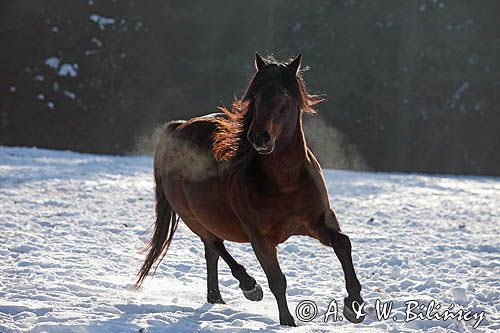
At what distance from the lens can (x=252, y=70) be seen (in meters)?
27.7

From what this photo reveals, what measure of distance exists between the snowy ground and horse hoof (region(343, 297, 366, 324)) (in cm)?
7

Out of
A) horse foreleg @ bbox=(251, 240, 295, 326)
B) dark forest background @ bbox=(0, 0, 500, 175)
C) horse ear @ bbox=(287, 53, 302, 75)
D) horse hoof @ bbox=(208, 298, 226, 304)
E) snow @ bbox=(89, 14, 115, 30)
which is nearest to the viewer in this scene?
horse ear @ bbox=(287, 53, 302, 75)

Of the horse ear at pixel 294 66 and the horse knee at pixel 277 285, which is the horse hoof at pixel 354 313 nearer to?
the horse knee at pixel 277 285

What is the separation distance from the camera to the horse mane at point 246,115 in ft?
14.8

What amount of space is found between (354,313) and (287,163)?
1.13 meters

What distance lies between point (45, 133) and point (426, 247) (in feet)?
66.3

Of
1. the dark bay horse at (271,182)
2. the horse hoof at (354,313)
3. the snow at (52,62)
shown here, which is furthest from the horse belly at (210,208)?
the snow at (52,62)

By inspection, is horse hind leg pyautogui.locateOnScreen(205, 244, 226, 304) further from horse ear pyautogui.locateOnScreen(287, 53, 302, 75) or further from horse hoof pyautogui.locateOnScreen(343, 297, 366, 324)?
horse ear pyautogui.locateOnScreen(287, 53, 302, 75)

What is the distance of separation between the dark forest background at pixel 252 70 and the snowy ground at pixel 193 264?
1216 cm

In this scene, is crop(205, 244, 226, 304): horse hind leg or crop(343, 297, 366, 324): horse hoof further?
crop(205, 244, 226, 304): horse hind leg

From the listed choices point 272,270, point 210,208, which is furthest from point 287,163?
point 210,208

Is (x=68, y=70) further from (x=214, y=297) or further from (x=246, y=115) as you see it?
(x=246, y=115)

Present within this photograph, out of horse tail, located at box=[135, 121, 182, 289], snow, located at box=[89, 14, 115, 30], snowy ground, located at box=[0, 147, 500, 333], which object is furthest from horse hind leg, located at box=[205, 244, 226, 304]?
snow, located at box=[89, 14, 115, 30]

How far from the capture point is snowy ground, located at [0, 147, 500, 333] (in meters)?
4.73
